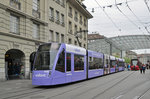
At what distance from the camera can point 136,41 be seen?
196 ft

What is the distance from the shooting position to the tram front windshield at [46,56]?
1224 cm

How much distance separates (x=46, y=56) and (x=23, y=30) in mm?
9096

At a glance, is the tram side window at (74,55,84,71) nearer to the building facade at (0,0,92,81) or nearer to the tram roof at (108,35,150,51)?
the building facade at (0,0,92,81)

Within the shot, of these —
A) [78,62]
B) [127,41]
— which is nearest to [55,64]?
[78,62]

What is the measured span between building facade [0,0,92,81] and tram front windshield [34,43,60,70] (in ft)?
9.48

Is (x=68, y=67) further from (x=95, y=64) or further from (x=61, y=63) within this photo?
(x=95, y=64)

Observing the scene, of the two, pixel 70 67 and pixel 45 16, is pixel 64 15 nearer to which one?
pixel 45 16

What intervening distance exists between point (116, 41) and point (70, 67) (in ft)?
153

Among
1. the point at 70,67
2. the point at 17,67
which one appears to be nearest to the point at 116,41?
the point at 17,67

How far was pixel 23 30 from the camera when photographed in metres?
20.5

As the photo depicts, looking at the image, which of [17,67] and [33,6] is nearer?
[17,67]

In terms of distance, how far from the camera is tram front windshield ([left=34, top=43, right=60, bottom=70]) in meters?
12.2

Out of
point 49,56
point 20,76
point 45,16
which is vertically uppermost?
point 45,16

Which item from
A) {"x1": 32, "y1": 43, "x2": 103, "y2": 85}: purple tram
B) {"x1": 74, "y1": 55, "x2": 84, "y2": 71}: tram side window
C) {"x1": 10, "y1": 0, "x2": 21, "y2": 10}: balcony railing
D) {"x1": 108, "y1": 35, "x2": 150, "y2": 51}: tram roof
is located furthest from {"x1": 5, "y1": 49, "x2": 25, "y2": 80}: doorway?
{"x1": 108, "y1": 35, "x2": 150, "y2": 51}: tram roof
